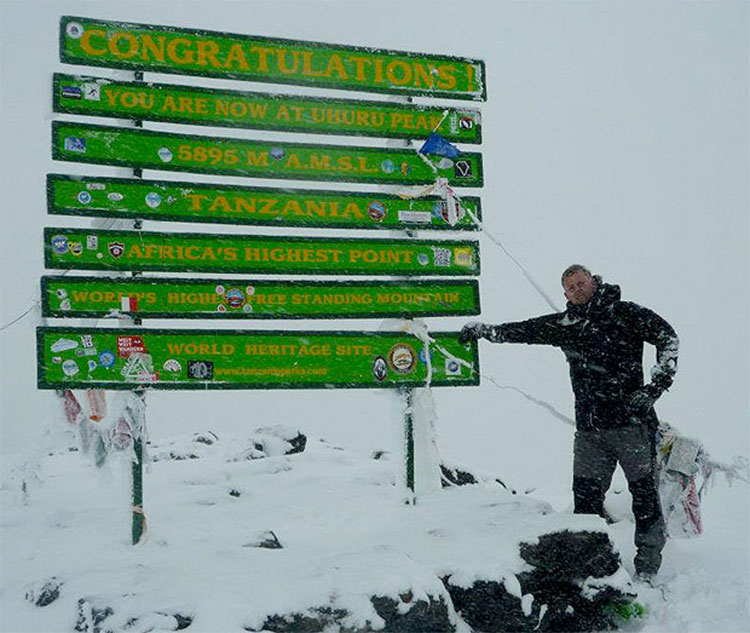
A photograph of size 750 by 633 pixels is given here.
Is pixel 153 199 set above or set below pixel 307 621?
above

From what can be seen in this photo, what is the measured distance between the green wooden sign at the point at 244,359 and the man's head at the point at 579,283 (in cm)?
176

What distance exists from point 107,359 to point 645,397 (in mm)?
A: 4761

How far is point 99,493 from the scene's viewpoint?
8.51 m

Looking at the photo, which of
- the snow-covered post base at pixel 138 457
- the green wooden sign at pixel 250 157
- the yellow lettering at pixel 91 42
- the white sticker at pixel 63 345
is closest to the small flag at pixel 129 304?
the white sticker at pixel 63 345

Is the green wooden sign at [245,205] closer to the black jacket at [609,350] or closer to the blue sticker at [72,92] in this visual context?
the blue sticker at [72,92]

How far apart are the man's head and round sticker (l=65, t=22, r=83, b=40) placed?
5.15m

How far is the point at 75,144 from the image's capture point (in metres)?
6.50

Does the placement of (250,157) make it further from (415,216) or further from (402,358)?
(402,358)

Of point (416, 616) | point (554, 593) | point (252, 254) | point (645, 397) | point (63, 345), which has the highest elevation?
point (252, 254)

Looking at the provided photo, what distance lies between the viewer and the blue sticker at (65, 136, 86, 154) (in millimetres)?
6484

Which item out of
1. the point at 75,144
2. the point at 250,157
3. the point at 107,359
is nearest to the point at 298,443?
the point at 107,359

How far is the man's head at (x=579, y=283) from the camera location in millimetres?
5949

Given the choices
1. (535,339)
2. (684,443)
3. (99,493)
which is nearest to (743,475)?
(684,443)

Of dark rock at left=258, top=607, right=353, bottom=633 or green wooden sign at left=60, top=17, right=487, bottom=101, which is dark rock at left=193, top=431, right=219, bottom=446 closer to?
green wooden sign at left=60, top=17, right=487, bottom=101
